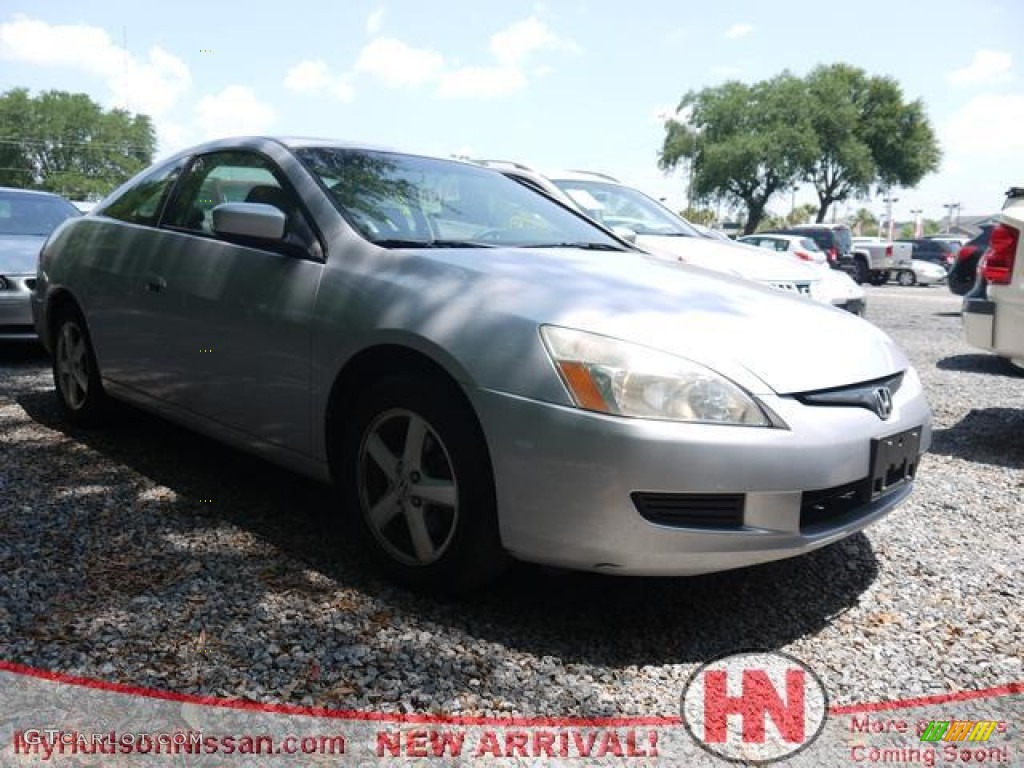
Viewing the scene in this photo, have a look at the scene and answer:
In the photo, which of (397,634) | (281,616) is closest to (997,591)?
(397,634)

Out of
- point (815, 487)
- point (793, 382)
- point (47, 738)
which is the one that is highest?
point (793, 382)

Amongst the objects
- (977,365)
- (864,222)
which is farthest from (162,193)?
(864,222)

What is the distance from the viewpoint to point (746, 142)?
4625 centimetres

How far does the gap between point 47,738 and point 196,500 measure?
1.62 meters

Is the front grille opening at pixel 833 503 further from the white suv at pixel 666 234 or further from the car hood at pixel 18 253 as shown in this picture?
the car hood at pixel 18 253

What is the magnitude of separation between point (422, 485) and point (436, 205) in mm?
1233

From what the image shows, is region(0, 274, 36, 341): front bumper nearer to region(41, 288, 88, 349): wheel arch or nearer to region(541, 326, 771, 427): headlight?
region(41, 288, 88, 349): wheel arch

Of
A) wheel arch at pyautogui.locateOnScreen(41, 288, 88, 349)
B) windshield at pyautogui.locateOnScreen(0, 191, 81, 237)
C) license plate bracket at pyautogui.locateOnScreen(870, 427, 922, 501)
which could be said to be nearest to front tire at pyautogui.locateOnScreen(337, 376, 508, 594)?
license plate bracket at pyautogui.locateOnScreen(870, 427, 922, 501)

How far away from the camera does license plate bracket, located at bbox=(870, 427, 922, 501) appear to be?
2613mm

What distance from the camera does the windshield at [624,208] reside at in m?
7.66

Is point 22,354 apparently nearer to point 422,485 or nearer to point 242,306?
point 242,306

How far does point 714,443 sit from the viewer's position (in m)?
2.33

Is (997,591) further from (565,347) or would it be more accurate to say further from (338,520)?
(338,520)

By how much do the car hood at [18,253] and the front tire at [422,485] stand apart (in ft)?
15.8
